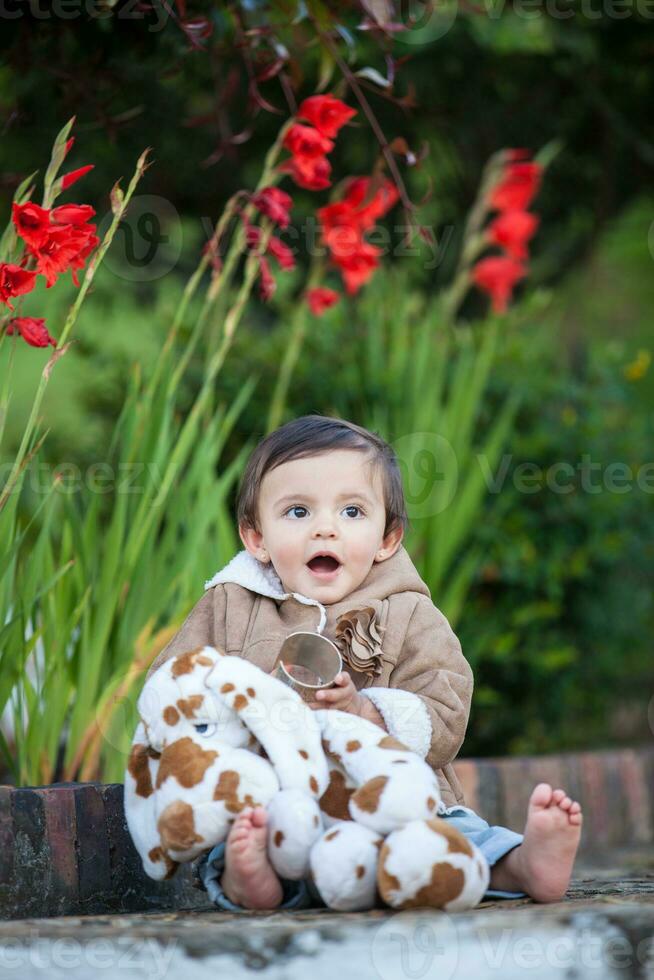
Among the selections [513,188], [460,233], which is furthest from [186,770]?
[460,233]

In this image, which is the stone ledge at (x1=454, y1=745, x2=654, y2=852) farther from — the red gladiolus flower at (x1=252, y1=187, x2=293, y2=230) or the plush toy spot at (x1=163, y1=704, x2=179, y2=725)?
the plush toy spot at (x1=163, y1=704, x2=179, y2=725)

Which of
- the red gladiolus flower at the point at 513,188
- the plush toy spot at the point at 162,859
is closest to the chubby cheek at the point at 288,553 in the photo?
the plush toy spot at the point at 162,859

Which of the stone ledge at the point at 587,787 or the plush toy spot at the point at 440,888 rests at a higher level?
the plush toy spot at the point at 440,888

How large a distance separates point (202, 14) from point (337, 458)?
1253 millimetres

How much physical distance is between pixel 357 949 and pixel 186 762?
0.37m

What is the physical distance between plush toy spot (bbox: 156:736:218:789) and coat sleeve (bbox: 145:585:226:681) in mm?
256

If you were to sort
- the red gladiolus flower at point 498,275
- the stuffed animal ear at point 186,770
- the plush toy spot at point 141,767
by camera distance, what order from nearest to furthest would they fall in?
1. the stuffed animal ear at point 186,770
2. the plush toy spot at point 141,767
3. the red gladiolus flower at point 498,275

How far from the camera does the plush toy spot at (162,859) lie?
1771 millimetres

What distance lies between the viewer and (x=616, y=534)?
4016 millimetres

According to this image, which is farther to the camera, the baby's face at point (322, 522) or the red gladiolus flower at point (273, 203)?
the red gladiolus flower at point (273, 203)

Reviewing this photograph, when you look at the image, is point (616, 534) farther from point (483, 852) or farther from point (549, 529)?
point (483, 852)

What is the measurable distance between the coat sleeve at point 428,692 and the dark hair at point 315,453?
173mm

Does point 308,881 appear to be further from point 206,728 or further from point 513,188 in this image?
point 513,188

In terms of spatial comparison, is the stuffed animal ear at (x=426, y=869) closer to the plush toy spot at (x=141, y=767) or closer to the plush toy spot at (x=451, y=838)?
the plush toy spot at (x=451, y=838)
